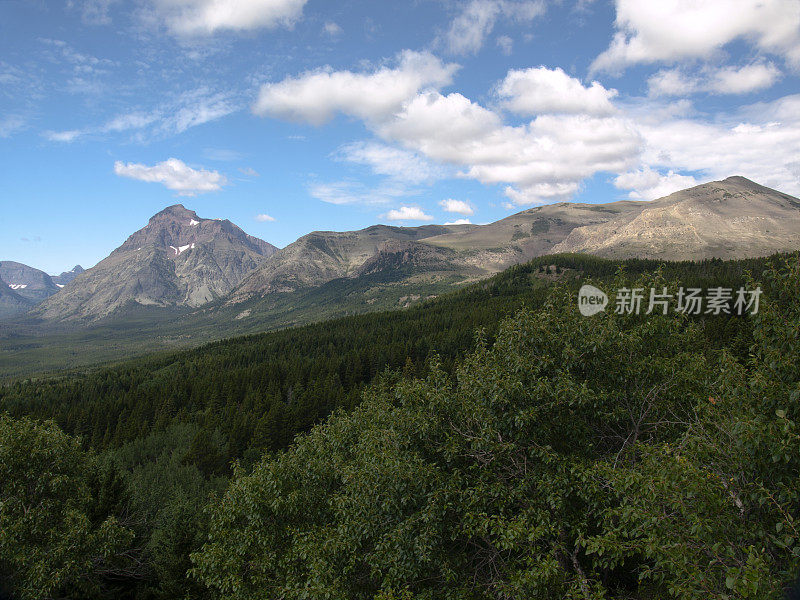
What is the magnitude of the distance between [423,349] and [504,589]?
145 meters

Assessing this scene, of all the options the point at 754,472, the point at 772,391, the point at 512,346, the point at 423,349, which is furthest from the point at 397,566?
the point at 423,349

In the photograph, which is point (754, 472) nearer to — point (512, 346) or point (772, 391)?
point (772, 391)

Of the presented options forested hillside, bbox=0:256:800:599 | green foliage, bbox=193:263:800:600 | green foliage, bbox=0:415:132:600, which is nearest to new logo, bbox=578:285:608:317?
forested hillside, bbox=0:256:800:599

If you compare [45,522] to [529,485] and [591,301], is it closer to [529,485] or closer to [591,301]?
[529,485]

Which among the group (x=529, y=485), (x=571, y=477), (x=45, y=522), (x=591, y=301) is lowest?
(x=45, y=522)

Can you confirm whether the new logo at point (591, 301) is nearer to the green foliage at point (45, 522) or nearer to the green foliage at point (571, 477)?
the green foliage at point (571, 477)

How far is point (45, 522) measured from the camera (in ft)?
86.7

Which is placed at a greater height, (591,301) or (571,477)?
(591,301)

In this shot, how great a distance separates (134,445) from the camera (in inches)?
4082

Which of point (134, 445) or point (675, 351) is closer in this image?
point (675, 351)

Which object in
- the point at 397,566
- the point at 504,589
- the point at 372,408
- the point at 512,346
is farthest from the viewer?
the point at 372,408

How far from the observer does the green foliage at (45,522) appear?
23.9 metres

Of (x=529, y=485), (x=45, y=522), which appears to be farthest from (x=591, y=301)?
(x=45, y=522)

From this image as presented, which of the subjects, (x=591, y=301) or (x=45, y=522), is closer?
(x=591, y=301)
